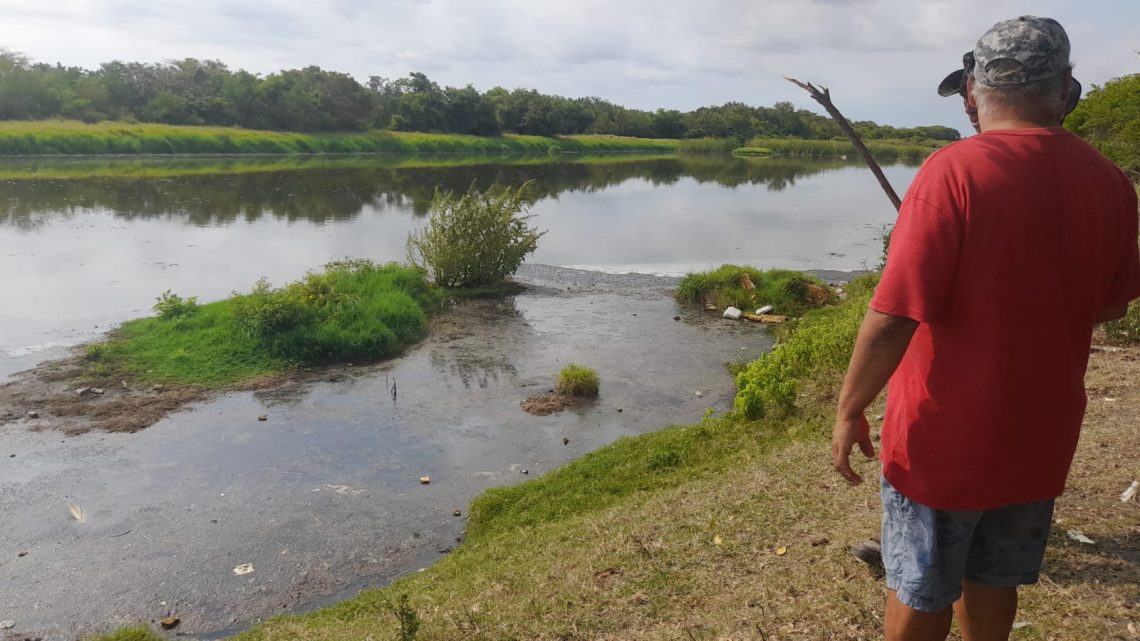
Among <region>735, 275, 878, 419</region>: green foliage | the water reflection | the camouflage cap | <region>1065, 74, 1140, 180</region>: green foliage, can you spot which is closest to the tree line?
the water reflection

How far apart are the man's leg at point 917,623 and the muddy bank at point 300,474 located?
4.70m

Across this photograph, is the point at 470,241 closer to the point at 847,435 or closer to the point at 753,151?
the point at 847,435

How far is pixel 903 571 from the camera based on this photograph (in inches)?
87.6

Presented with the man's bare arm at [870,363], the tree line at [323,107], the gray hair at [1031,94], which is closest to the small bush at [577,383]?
the man's bare arm at [870,363]

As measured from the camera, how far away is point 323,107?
229 feet

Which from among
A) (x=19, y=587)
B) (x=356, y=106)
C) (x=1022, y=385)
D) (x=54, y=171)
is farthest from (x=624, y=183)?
(x=1022, y=385)

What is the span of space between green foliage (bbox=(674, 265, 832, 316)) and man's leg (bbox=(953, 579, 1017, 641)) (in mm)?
13054

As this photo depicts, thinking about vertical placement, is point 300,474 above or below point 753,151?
below

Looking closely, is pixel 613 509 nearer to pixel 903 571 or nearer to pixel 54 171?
pixel 903 571

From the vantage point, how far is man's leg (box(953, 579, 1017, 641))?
234cm

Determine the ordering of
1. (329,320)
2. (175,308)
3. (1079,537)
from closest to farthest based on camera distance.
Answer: (1079,537) → (329,320) → (175,308)

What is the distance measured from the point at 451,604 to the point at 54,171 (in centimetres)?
4221

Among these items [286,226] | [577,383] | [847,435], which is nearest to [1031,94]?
[847,435]

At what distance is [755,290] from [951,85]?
13.9 metres
